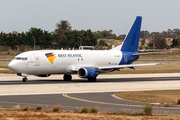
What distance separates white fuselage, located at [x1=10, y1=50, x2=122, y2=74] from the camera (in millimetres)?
39312

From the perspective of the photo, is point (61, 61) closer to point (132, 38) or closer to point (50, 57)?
point (50, 57)

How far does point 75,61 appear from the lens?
143 feet

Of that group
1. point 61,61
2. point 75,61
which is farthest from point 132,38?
point 61,61

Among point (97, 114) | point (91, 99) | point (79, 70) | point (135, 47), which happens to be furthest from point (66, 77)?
point (97, 114)

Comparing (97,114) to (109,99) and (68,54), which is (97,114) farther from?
(68,54)

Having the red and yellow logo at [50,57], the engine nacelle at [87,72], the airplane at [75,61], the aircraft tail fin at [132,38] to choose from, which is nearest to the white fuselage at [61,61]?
the airplane at [75,61]

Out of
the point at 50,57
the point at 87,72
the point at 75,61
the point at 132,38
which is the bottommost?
the point at 87,72

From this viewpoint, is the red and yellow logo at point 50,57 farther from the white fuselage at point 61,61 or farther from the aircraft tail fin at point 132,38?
the aircraft tail fin at point 132,38

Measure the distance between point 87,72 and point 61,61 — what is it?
3.95m

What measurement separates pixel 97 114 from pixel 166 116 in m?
3.81

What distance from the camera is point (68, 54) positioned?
43281 mm

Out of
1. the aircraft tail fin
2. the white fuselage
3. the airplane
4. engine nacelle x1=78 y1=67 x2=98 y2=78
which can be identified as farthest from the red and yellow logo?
the aircraft tail fin

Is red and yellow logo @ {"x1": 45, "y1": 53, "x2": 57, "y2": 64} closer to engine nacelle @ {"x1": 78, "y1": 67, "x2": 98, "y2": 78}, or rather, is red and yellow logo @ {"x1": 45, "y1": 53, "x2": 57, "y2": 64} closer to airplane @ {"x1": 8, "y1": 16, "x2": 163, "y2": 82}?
airplane @ {"x1": 8, "y1": 16, "x2": 163, "y2": 82}

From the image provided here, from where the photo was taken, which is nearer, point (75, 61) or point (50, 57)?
point (50, 57)
